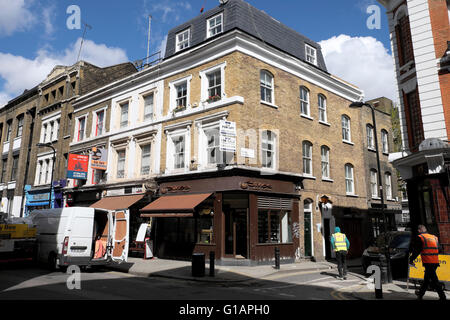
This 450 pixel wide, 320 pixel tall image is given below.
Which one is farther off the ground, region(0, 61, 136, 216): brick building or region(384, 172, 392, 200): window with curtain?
region(0, 61, 136, 216): brick building

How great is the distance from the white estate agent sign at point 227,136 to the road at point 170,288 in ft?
19.7

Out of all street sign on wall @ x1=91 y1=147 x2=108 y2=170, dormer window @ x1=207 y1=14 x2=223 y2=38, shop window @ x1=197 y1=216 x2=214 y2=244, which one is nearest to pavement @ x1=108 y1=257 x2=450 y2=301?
shop window @ x1=197 y1=216 x2=214 y2=244

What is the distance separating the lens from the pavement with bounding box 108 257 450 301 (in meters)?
9.52

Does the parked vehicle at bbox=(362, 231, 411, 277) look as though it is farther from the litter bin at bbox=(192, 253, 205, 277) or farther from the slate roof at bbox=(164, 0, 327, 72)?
the slate roof at bbox=(164, 0, 327, 72)

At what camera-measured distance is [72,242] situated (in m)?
13.0

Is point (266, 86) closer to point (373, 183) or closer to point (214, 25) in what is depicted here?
point (214, 25)

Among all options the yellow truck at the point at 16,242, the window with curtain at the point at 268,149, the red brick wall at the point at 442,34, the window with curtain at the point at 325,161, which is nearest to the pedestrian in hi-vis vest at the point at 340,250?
the red brick wall at the point at 442,34

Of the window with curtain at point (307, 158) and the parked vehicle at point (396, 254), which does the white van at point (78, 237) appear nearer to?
the parked vehicle at point (396, 254)

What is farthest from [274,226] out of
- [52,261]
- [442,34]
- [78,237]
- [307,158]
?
[442,34]

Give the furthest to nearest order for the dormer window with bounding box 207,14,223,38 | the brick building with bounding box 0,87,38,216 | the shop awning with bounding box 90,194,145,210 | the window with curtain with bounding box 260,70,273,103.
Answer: the brick building with bounding box 0,87,38,216 → the shop awning with bounding box 90,194,145,210 → the dormer window with bounding box 207,14,223,38 → the window with curtain with bounding box 260,70,273,103

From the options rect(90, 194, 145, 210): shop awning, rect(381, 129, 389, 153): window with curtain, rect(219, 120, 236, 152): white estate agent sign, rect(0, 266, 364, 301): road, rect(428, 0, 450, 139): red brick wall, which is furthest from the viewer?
rect(381, 129, 389, 153): window with curtain

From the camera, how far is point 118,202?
20594mm

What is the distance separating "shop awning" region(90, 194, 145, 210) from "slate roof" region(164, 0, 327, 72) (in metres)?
8.99

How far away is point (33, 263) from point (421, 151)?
640 inches
